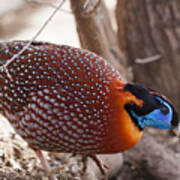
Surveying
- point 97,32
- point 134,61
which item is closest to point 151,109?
point 97,32

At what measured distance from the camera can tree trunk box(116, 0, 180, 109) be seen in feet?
14.1

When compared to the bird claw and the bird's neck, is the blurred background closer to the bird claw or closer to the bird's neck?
the bird claw

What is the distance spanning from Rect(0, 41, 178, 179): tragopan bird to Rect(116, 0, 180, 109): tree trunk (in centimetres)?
194

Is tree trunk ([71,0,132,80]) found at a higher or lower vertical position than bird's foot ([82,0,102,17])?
lower

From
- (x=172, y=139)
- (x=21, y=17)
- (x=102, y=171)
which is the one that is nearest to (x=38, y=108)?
(x=102, y=171)

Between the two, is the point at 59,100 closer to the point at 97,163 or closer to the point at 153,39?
the point at 97,163

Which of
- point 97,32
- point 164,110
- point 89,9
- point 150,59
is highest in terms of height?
point 89,9

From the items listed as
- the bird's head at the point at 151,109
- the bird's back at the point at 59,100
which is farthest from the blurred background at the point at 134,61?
the bird's head at the point at 151,109

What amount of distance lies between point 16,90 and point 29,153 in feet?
2.97

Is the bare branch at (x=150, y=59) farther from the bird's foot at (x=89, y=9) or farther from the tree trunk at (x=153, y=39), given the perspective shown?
the bird's foot at (x=89, y=9)

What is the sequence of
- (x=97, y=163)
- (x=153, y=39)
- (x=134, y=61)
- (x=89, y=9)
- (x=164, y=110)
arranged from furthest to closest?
(x=134, y=61) → (x=153, y=39) → (x=97, y=163) → (x=89, y=9) → (x=164, y=110)

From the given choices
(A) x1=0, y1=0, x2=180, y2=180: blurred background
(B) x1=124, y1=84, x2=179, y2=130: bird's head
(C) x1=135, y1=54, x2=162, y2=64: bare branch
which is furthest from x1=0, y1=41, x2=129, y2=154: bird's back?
(C) x1=135, y1=54, x2=162, y2=64: bare branch

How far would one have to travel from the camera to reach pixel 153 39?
445 cm

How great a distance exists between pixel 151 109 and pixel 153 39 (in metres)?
2.12
